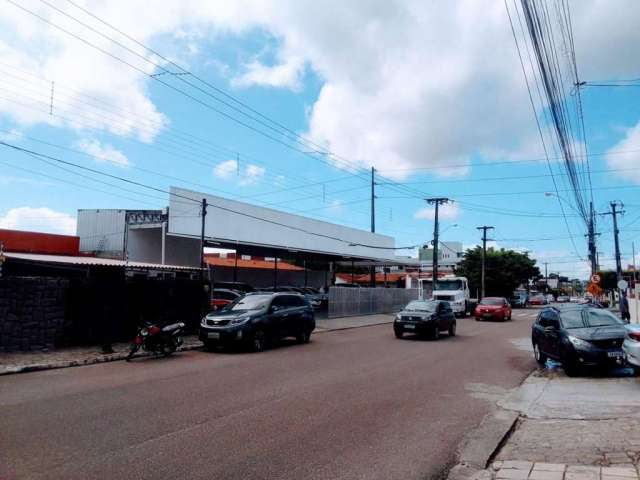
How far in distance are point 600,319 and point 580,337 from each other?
148cm

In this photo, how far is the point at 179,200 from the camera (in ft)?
81.7

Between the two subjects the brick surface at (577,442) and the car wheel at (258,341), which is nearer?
the brick surface at (577,442)

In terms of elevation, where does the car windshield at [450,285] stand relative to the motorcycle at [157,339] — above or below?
above

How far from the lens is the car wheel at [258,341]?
15617mm

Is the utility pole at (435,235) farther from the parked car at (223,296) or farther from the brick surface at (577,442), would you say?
the brick surface at (577,442)

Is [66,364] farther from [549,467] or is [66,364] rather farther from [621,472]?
[621,472]

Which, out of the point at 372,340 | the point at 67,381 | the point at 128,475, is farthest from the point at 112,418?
the point at 372,340

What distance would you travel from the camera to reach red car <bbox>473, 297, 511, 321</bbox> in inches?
1336

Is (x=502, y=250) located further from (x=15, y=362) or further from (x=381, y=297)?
(x=15, y=362)

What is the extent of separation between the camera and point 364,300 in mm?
35406

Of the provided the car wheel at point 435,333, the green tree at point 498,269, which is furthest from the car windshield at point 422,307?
the green tree at point 498,269

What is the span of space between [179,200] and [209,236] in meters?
2.51

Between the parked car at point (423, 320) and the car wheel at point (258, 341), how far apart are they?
6.53 metres

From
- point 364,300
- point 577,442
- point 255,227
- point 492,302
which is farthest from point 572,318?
point 364,300
